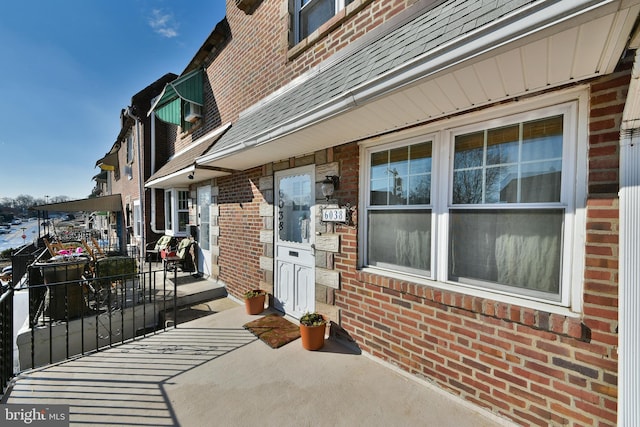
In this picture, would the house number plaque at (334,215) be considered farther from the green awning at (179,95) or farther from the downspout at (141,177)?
the downspout at (141,177)

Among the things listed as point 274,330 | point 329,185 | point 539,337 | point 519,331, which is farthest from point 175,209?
point 539,337

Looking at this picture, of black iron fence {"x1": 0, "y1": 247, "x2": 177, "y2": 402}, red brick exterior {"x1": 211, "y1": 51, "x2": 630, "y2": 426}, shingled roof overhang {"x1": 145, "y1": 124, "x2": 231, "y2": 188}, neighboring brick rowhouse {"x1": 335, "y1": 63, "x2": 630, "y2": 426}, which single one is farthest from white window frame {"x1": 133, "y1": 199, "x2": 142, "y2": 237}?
neighboring brick rowhouse {"x1": 335, "y1": 63, "x2": 630, "y2": 426}

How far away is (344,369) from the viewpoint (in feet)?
10.0

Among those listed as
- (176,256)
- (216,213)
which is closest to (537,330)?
(216,213)

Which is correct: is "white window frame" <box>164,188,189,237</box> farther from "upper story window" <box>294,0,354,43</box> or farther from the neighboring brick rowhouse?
the neighboring brick rowhouse

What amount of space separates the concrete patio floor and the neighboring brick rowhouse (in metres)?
0.29

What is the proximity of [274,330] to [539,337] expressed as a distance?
330 centimetres

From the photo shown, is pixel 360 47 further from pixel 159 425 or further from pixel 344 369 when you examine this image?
pixel 159 425

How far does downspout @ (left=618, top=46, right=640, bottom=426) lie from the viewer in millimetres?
1615

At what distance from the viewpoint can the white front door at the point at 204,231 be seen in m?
7.05

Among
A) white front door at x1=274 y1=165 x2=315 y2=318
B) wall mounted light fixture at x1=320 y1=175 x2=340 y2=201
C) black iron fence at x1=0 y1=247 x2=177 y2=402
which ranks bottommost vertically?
black iron fence at x1=0 y1=247 x2=177 y2=402

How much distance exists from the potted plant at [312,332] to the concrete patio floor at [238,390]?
0.12 metres

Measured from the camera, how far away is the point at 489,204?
2438 mm

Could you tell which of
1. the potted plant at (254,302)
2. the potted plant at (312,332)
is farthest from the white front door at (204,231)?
the potted plant at (312,332)
